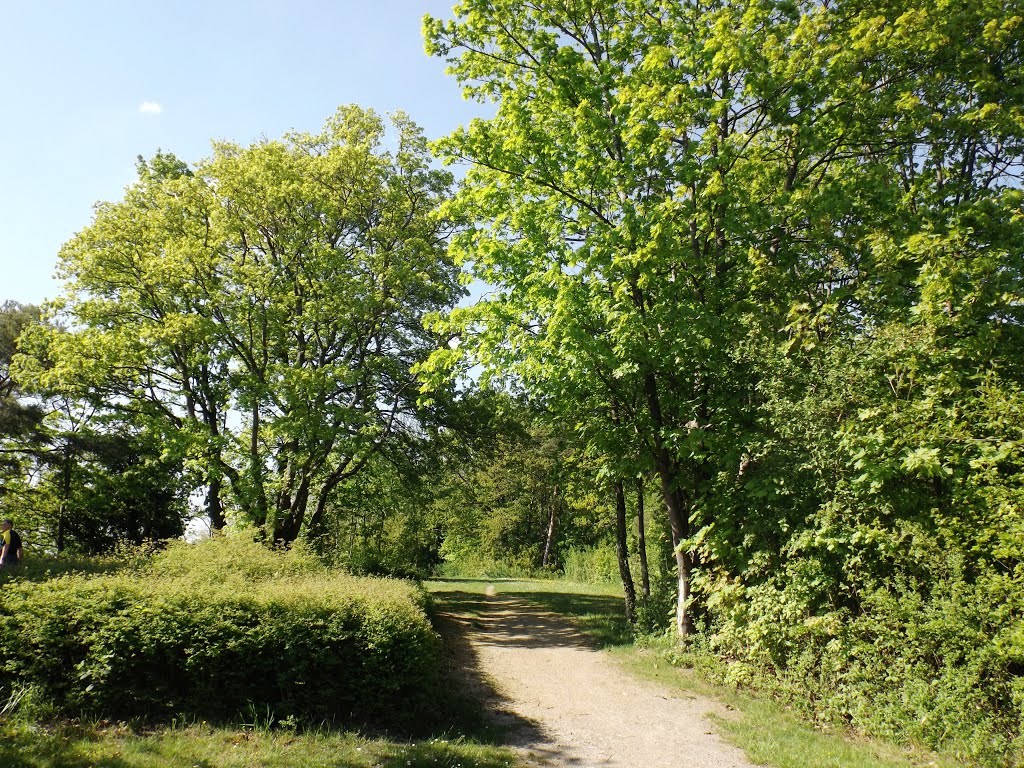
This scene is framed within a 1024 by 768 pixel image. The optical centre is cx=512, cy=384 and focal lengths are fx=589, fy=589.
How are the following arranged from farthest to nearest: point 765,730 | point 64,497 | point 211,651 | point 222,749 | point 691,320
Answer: point 64,497, point 691,320, point 765,730, point 211,651, point 222,749

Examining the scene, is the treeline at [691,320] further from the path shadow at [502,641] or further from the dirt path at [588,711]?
the path shadow at [502,641]

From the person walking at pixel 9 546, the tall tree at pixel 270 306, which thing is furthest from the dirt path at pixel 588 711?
the person walking at pixel 9 546

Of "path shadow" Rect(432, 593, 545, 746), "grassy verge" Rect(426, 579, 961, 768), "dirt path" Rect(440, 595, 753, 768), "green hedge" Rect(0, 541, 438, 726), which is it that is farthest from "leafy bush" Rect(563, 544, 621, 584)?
"green hedge" Rect(0, 541, 438, 726)

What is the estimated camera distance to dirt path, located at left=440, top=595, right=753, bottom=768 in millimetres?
6609

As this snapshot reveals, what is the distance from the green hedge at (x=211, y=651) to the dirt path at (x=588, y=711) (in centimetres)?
170

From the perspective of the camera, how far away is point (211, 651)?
21.6 ft

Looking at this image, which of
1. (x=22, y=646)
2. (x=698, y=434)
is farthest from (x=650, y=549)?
(x=22, y=646)

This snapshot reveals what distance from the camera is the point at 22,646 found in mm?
6410

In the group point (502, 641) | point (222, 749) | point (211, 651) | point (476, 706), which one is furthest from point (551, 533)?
point (222, 749)

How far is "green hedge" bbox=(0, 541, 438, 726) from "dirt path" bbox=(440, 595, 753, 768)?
1696 mm

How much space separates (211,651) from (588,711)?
5.03 m

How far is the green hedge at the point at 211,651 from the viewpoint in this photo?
6.40 metres

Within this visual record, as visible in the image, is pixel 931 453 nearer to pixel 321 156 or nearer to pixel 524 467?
pixel 321 156

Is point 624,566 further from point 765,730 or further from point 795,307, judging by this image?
point 795,307
